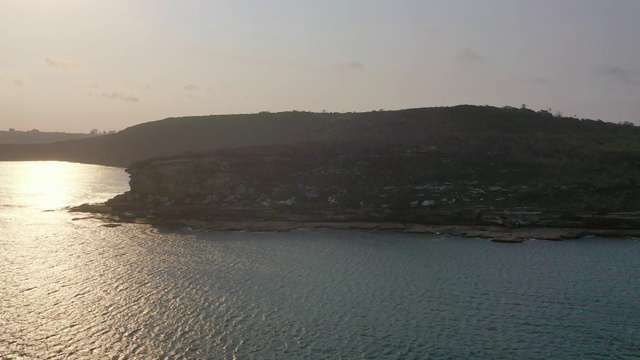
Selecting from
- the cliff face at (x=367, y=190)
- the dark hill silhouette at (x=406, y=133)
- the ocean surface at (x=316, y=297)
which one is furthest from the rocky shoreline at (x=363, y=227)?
the dark hill silhouette at (x=406, y=133)

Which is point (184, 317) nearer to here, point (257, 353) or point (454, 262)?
point (257, 353)

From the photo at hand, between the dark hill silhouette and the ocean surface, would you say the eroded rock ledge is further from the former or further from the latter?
the dark hill silhouette

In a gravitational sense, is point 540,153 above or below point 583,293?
above

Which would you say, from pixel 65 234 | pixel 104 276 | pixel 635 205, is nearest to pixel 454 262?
pixel 104 276

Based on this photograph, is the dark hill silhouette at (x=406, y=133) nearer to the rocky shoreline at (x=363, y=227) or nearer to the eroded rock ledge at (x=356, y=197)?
the eroded rock ledge at (x=356, y=197)

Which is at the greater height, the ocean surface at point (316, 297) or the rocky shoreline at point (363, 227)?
the rocky shoreline at point (363, 227)

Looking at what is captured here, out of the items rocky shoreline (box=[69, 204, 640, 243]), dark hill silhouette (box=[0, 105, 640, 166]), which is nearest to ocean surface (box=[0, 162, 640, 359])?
rocky shoreline (box=[69, 204, 640, 243])
